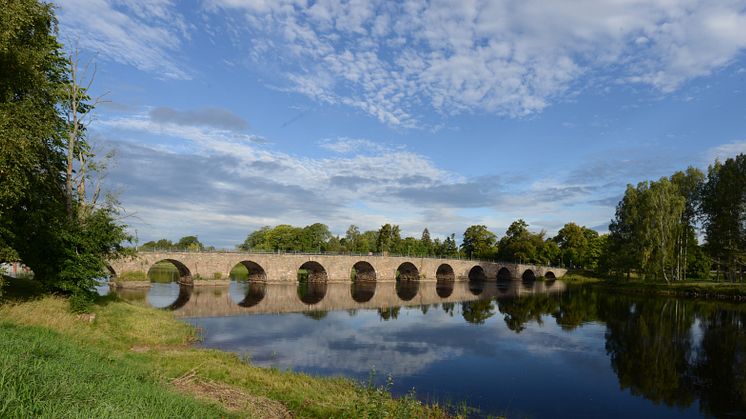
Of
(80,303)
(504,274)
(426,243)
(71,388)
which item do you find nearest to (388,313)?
(80,303)

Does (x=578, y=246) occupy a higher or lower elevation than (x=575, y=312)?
higher

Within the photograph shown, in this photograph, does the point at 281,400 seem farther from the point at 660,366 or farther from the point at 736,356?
the point at 736,356

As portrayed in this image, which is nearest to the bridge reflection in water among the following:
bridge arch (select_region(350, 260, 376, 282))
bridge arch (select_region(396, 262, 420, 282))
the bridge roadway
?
the bridge roadway

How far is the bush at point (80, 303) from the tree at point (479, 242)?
106 m

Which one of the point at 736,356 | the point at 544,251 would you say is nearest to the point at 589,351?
the point at 736,356

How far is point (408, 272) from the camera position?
94.1 meters

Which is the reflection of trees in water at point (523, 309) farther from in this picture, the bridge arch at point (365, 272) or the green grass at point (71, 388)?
the bridge arch at point (365, 272)

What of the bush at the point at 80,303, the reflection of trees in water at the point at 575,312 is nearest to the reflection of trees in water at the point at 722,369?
the reflection of trees in water at the point at 575,312

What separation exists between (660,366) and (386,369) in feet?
47.8

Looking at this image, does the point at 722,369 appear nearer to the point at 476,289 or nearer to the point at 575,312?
the point at 575,312

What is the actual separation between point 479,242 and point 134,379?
383ft

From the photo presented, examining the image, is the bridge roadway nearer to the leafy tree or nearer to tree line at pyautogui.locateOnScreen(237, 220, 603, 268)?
tree line at pyautogui.locateOnScreen(237, 220, 603, 268)

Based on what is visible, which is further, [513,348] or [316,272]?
[316,272]

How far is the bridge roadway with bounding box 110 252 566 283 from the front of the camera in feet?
189
